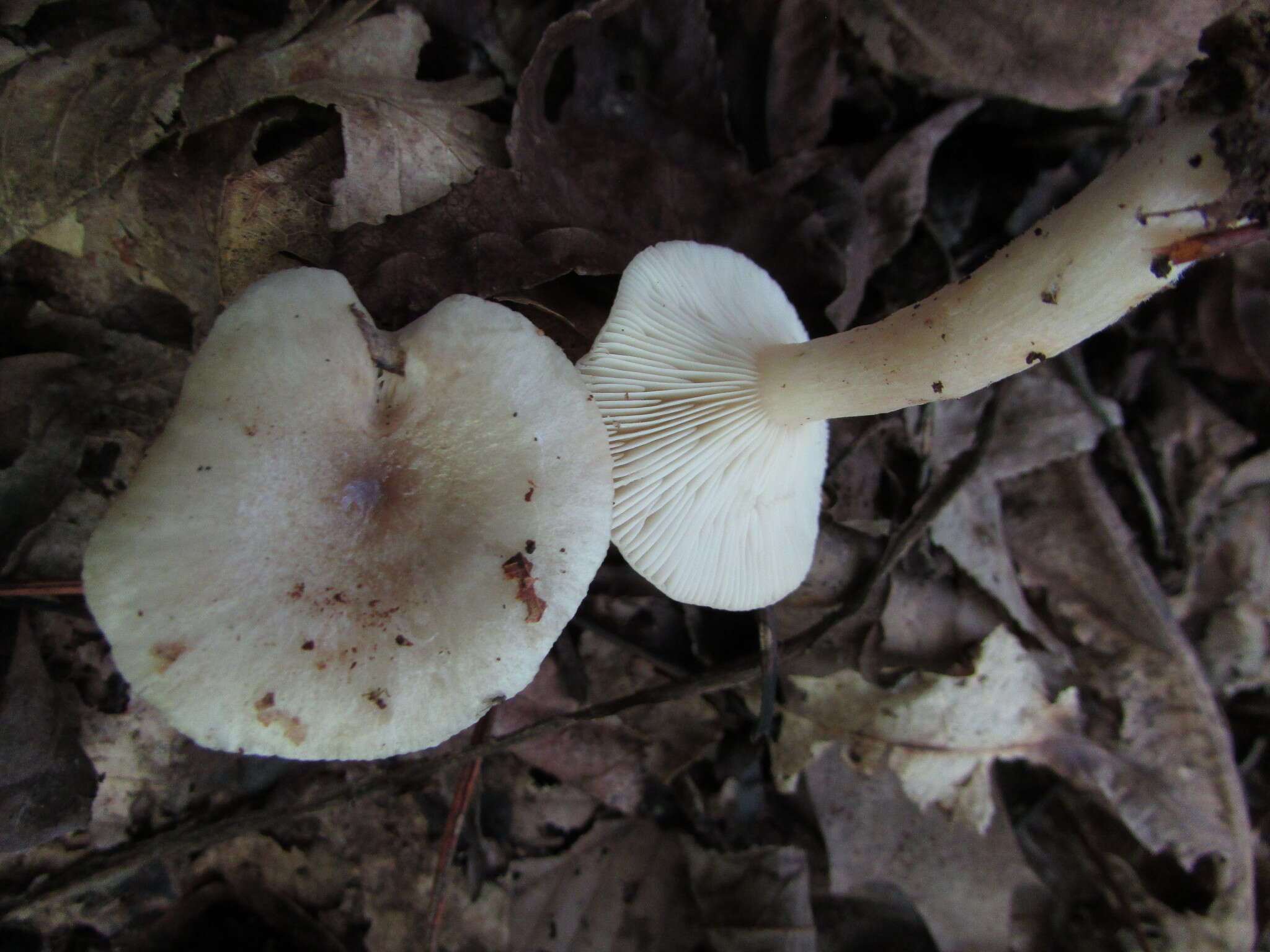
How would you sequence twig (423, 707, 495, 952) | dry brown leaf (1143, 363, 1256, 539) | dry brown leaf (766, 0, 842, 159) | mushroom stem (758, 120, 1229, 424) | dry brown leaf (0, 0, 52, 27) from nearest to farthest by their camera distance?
mushroom stem (758, 120, 1229, 424)
dry brown leaf (0, 0, 52, 27)
twig (423, 707, 495, 952)
dry brown leaf (766, 0, 842, 159)
dry brown leaf (1143, 363, 1256, 539)

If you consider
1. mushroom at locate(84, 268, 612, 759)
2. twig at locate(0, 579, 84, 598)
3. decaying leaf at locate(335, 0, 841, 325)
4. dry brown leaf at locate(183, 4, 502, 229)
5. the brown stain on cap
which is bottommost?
the brown stain on cap

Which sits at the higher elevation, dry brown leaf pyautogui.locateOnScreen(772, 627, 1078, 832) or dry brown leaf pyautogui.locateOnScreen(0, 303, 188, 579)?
dry brown leaf pyautogui.locateOnScreen(0, 303, 188, 579)

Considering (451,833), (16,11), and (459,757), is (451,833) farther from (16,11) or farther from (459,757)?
(16,11)

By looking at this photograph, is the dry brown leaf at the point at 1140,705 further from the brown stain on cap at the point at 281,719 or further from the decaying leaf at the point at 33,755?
the decaying leaf at the point at 33,755

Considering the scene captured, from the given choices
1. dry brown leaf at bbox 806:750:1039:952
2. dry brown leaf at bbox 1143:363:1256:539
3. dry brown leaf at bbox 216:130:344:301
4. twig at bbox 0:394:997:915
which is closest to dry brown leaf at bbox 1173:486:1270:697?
dry brown leaf at bbox 1143:363:1256:539

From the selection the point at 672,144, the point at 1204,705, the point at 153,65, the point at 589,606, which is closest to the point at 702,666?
the point at 589,606

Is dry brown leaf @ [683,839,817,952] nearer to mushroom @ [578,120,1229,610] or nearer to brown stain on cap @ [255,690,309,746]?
mushroom @ [578,120,1229,610]

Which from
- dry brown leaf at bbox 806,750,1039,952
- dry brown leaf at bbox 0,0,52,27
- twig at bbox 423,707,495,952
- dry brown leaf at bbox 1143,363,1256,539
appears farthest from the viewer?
dry brown leaf at bbox 1143,363,1256,539
